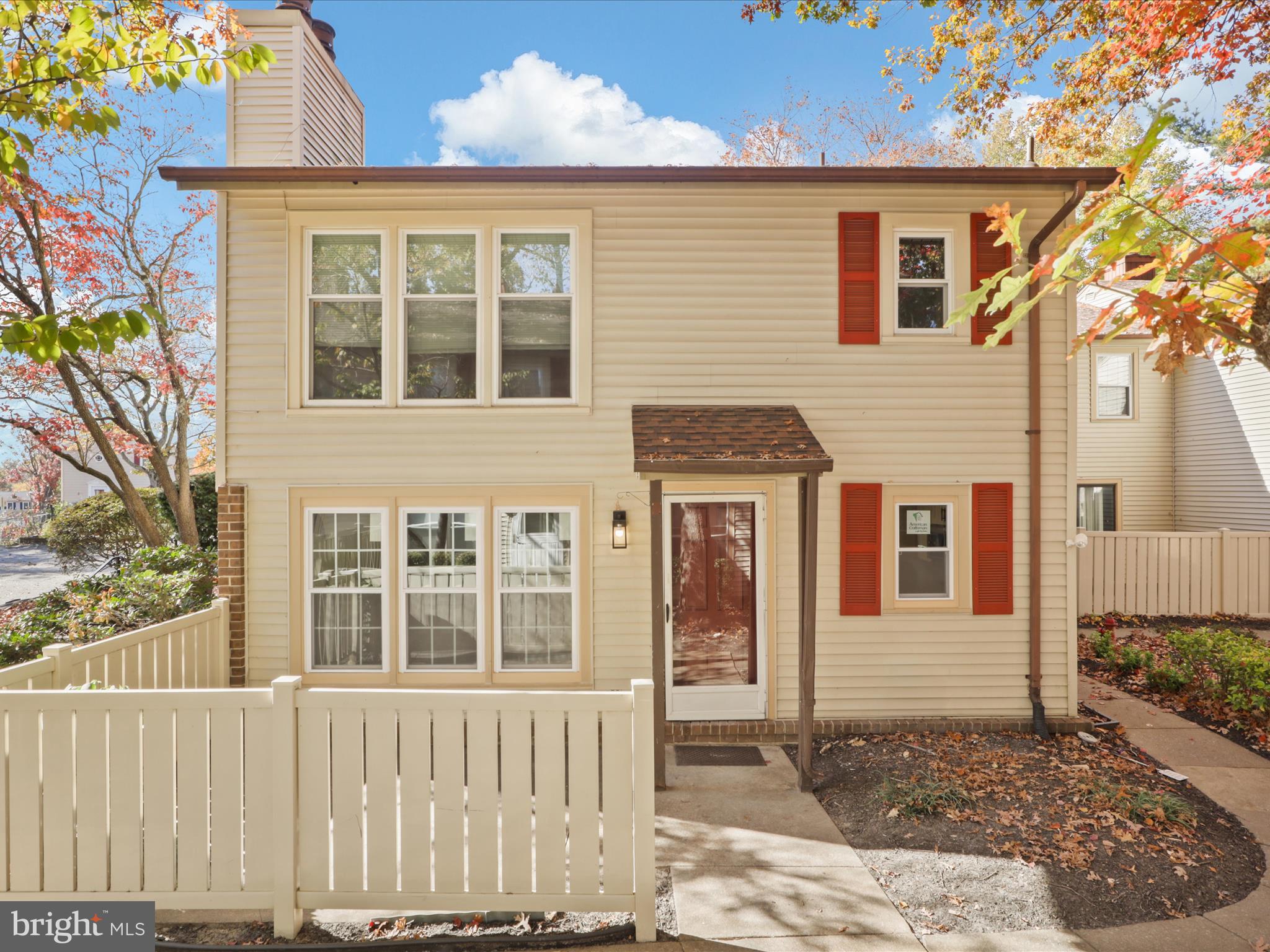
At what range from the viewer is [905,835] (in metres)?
4.42

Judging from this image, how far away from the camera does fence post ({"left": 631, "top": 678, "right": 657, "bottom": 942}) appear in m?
3.31

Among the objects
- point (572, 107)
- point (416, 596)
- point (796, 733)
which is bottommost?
point (796, 733)

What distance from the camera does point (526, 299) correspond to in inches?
261

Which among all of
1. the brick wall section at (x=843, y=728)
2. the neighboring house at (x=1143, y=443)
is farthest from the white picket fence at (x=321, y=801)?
the neighboring house at (x=1143, y=443)

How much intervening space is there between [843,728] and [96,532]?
1657 cm

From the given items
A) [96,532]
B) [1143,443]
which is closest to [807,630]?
[1143,443]

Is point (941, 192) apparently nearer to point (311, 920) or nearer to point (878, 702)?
point (878, 702)

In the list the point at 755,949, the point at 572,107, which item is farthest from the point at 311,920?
the point at 572,107

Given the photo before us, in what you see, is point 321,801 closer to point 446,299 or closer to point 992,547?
point 446,299

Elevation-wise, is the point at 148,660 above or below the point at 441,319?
below

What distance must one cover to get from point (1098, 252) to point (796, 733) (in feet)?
15.2

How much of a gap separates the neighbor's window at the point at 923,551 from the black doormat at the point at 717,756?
2.14 m

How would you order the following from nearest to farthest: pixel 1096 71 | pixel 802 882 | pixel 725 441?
pixel 802 882 < pixel 725 441 < pixel 1096 71

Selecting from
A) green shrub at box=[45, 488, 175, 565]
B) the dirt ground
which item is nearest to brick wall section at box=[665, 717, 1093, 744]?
the dirt ground
